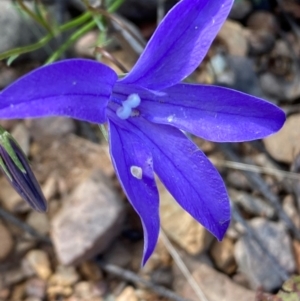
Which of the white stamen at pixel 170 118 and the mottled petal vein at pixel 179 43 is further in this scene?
the white stamen at pixel 170 118

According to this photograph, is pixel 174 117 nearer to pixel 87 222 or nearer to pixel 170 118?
pixel 170 118

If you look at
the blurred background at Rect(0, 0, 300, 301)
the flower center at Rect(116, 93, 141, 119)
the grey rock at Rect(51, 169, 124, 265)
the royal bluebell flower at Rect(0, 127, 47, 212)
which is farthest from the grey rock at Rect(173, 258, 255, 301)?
the flower center at Rect(116, 93, 141, 119)

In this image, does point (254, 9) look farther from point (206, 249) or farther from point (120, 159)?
point (120, 159)

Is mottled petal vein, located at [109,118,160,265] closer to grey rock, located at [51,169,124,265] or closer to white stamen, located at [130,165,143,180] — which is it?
white stamen, located at [130,165,143,180]

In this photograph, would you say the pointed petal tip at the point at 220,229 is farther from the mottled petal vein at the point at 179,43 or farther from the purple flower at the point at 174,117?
the mottled petal vein at the point at 179,43

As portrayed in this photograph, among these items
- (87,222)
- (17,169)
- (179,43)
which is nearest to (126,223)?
(87,222)

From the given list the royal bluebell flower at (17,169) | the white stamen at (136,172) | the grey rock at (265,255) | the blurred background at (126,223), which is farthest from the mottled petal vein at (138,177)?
the grey rock at (265,255)

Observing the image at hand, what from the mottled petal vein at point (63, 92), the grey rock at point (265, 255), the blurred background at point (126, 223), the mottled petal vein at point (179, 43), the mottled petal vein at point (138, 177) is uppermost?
the mottled petal vein at point (63, 92)
